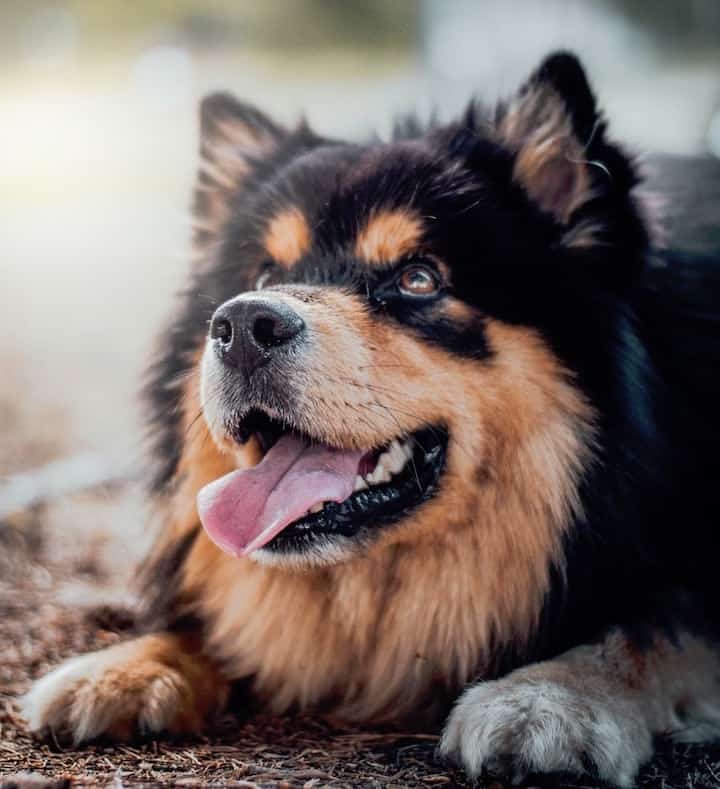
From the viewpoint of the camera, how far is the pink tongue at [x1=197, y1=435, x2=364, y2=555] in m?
1.92

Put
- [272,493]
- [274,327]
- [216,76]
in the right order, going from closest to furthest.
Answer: [274,327] → [272,493] → [216,76]

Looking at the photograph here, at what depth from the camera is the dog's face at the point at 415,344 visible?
1.89 meters

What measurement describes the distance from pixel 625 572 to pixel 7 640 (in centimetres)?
150

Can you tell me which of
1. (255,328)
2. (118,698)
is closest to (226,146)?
(255,328)

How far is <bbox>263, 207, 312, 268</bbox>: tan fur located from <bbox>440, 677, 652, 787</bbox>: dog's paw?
1014mm

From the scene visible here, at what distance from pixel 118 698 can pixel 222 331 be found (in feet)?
2.49

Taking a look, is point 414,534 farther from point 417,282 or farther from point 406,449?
point 417,282

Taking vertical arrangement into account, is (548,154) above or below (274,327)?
above

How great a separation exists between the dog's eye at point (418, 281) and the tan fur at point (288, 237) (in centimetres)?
26

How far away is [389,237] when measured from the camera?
208 centimetres

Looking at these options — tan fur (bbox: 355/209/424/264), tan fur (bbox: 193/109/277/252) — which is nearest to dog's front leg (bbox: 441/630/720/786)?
tan fur (bbox: 355/209/424/264)

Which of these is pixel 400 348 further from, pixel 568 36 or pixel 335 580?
pixel 568 36

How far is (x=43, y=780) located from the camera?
1641 millimetres

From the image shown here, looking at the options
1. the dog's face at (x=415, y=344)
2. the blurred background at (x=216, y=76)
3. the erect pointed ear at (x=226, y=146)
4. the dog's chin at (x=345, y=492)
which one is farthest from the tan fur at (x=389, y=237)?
the blurred background at (x=216, y=76)
